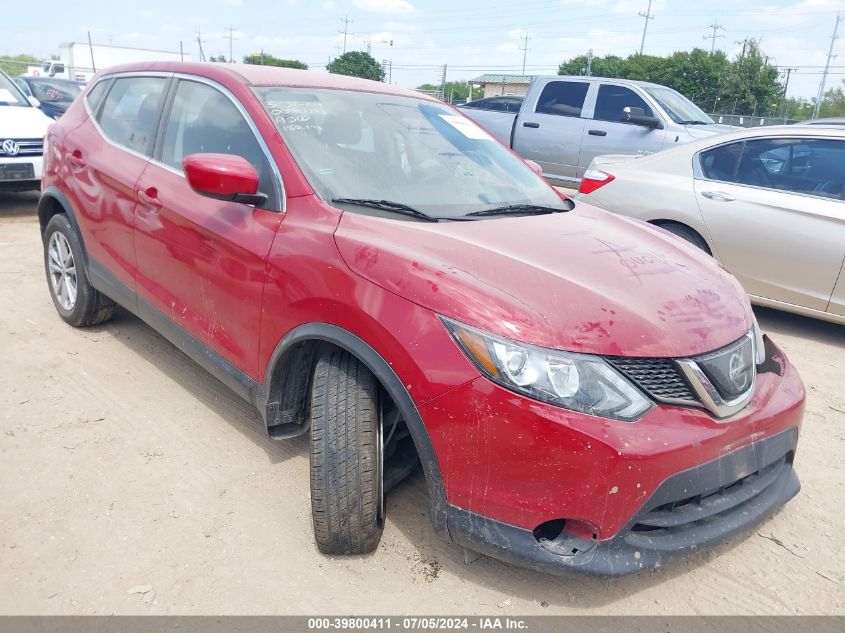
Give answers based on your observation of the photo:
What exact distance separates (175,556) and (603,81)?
8631 mm

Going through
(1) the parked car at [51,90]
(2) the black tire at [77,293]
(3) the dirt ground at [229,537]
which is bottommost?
(3) the dirt ground at [229,537]

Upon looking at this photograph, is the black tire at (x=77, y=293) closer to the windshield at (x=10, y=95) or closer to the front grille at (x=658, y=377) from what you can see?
the front grille at (x=658, y=377)

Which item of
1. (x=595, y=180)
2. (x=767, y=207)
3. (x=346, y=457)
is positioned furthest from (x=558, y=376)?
(x=595, y=180)

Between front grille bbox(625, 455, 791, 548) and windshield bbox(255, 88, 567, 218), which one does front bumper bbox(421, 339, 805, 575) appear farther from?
windshield bbox(255, 88, 567, 218)

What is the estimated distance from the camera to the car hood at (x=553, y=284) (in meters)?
1.99

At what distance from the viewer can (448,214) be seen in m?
2.66

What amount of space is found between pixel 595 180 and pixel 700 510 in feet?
13.5

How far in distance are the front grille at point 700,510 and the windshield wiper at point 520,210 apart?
134cm

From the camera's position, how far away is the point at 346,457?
224 cm

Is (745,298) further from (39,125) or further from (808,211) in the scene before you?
(39,125)

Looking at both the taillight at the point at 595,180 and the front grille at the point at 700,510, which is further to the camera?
the taillight at the point at 595,180

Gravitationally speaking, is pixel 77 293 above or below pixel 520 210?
below

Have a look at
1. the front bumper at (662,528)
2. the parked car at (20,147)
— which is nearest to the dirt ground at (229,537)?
the front bumper at (662,528)

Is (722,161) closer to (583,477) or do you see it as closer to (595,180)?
(595,180)
